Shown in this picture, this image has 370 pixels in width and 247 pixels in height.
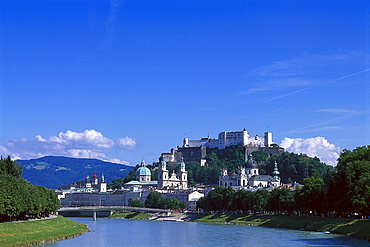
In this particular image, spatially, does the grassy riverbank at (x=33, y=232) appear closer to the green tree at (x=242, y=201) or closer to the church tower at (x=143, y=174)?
the green tree at (x=242, y=201)

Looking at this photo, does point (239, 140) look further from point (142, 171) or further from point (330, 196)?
point (330, 196)

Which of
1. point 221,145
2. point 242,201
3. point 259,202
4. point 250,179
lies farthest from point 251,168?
point 259,202

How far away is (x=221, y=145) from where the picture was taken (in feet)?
615

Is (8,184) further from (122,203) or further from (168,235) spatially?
(122,203)

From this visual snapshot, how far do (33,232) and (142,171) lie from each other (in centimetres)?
12657

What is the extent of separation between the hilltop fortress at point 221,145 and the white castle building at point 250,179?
22.6 metres

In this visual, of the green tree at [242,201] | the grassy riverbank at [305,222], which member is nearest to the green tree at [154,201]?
the grassy riverbank at [305,222]

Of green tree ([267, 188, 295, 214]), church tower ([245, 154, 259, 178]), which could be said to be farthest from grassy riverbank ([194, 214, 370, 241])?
church tower ([245, 154, 259, 178])

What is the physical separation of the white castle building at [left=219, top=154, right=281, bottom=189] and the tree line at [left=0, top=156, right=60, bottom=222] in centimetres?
7261

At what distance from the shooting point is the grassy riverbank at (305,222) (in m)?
58.4

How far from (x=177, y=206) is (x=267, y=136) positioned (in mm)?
60615

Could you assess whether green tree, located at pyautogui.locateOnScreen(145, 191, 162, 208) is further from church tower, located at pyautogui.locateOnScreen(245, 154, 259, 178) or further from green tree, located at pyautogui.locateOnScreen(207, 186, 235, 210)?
green tree, located at pyautogui.locateOnScreen(207, 186, 235, 210)

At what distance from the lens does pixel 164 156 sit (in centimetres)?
19050

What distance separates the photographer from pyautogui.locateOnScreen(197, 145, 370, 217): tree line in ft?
191
